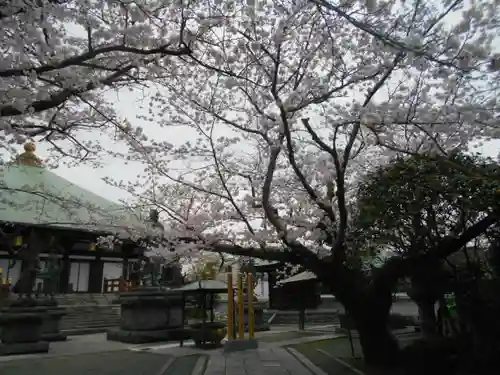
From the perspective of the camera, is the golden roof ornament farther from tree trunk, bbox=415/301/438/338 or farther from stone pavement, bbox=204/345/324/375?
tree trunk, bbox=415/301/438/338

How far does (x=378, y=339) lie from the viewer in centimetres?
695

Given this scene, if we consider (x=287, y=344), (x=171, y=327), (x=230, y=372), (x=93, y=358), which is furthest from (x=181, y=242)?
(x=171, y=327)

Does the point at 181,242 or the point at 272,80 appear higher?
the point at 272,80

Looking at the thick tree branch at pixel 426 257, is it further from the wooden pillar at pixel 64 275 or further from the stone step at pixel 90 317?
the wooden pillar at pixel 64 275

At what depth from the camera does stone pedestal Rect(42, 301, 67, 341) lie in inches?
486

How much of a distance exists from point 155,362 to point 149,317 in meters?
4.71

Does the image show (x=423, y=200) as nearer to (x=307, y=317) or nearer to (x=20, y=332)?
(x=20, y=332)

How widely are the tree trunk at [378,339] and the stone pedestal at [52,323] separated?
9.46 metres

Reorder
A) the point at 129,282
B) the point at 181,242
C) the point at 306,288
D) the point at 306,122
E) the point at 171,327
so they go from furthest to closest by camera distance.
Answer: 1. the point at 129,282
2. the point at 306,288
3. the point at 171,327
4. the point at 181,242
5. the point at 306,122

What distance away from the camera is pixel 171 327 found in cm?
1323

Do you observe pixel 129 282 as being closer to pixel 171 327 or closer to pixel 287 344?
pixel 171 327

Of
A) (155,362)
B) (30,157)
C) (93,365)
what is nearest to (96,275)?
(30,157)

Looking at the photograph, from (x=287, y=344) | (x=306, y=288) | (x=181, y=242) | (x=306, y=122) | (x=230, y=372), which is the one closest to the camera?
(x=306, y=122)

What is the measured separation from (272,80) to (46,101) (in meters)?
3.09
